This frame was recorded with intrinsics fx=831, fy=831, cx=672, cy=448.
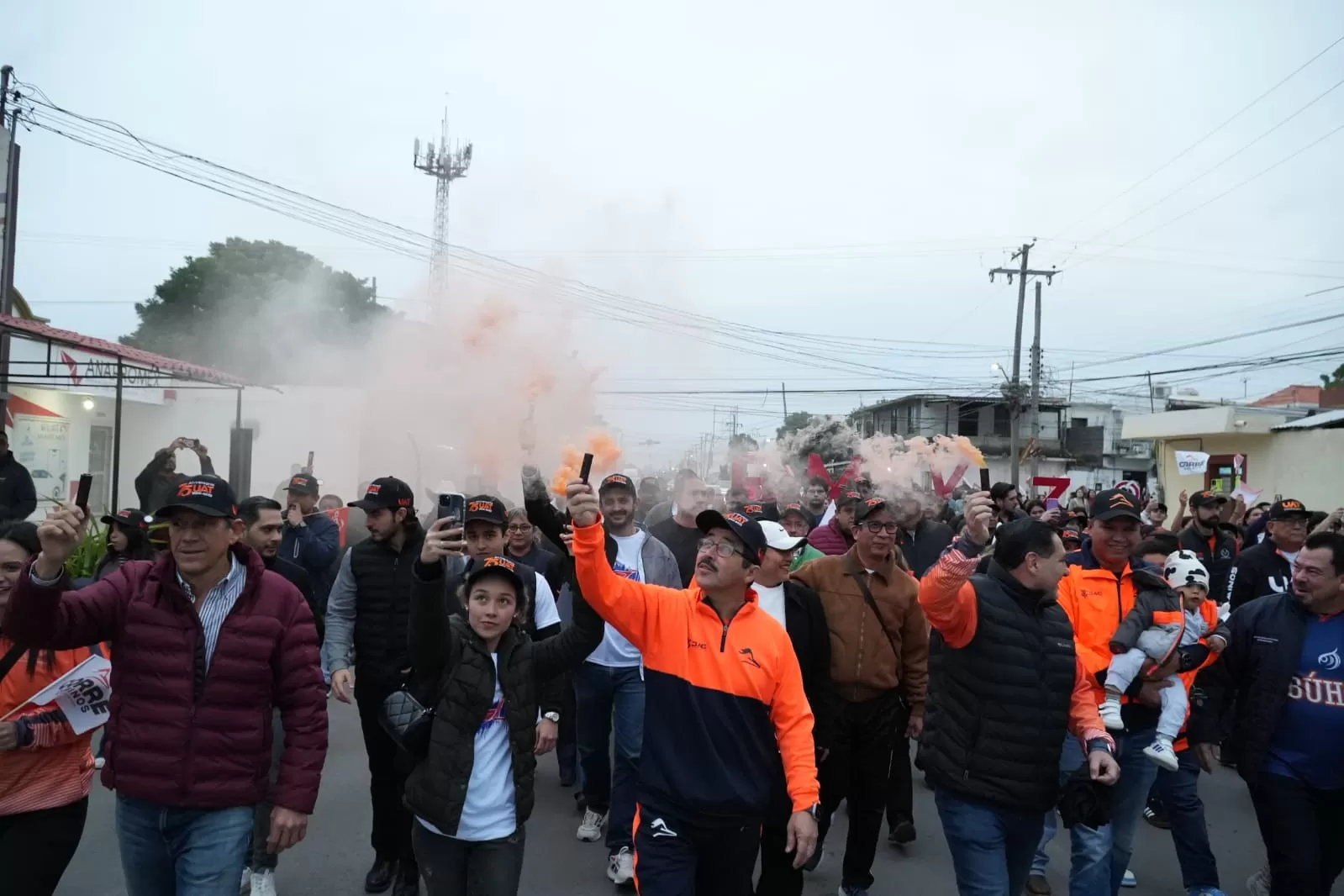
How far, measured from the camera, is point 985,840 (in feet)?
11.3

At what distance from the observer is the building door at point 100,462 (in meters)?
16.8

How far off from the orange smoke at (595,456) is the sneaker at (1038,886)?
11.5ft

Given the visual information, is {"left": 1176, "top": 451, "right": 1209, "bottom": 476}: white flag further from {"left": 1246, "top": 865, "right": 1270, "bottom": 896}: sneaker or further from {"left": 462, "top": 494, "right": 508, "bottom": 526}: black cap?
{"left": 462, "top": 494, "right": 508, "bottom": 526}: black cap

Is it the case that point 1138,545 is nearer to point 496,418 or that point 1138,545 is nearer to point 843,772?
point 843,772

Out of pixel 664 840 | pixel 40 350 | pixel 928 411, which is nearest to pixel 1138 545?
pixel 664 840

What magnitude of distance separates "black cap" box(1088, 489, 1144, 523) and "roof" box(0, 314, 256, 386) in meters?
11.8

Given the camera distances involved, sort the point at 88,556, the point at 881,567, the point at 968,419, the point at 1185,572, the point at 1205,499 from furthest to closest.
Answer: the point at 968,419 → the point at 88,556 → the point at 1205,499 → the point at 881,567 → the point at 1185,572

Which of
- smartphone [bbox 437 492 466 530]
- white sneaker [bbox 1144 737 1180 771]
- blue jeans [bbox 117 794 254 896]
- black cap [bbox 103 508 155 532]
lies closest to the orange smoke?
smartphone [bbox 437 492 466 530]

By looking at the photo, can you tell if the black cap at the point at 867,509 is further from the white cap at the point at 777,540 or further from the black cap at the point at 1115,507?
the black cap at the point at 1115,507

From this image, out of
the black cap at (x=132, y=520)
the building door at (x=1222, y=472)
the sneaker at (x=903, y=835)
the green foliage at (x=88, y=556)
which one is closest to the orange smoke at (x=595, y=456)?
the black cap at (x=132, y=520)

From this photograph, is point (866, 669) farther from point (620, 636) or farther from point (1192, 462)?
point (1192, 462)

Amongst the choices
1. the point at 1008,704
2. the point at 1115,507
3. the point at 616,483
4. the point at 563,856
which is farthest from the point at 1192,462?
the point at 563,856

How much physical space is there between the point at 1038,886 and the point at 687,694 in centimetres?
314

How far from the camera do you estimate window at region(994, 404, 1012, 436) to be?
4645 centimetres
